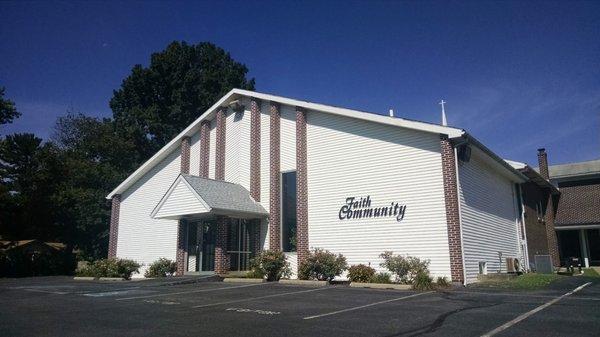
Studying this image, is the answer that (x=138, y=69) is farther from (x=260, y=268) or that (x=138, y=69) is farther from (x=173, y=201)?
(x=260, y=268)

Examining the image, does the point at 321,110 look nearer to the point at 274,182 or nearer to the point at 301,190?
the point at 301,190

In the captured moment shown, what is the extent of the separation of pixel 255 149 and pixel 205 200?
460cm

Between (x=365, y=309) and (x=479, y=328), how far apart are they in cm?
298

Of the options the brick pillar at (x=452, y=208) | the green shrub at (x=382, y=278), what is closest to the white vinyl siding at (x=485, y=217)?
the brick pillar at (x=452, y=208)

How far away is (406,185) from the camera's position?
17.7 metres

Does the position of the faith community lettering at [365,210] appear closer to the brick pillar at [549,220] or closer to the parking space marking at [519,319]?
the parking space marking at [519,319]

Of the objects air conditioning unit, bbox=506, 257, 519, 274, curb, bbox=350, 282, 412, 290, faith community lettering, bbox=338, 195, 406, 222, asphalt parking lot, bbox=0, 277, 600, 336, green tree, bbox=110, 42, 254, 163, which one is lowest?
asphalt parking lot, bbox=0, 277, 600, 336

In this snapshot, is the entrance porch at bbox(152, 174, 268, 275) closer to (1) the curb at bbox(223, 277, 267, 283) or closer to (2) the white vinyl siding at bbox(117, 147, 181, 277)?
(1) the curb at bbox(223, 277, 267, 283)

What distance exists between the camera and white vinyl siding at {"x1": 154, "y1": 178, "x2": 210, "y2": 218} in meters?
19.9

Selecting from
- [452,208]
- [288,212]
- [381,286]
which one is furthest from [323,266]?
[452,208]

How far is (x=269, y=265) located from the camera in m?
19.3

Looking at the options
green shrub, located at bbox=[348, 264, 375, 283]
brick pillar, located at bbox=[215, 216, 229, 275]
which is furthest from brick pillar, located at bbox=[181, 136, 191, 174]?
green shrub, located at bbox=[348, 264, 375, 283]

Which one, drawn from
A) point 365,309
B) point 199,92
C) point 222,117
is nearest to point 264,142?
point 222,117

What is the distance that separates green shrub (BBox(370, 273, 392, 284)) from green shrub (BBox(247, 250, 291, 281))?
4.42 metres
